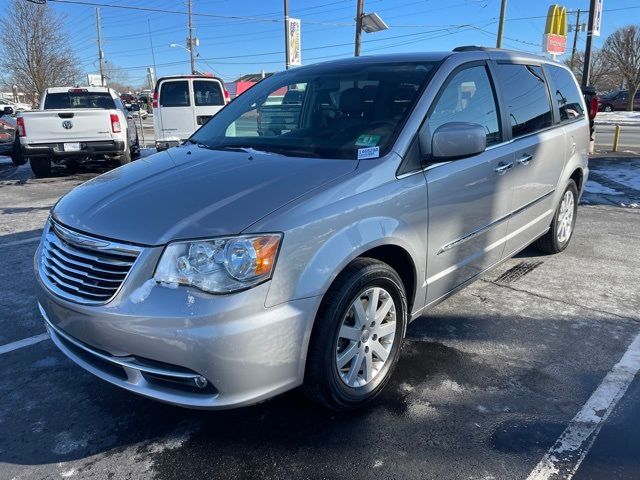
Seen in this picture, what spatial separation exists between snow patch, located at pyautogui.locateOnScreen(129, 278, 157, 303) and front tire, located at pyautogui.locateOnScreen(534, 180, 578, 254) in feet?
13.4

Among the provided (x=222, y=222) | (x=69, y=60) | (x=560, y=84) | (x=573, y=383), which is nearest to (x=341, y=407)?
(x=222, y=222)

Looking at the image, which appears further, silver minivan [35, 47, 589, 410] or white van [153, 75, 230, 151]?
white van [153, 75, 230, 151]

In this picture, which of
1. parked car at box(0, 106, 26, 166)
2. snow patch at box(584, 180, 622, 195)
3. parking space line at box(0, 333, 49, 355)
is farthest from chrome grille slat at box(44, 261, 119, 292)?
parked car at box(0, 106, 26, 166)

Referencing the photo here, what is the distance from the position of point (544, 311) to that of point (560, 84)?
7.28ft

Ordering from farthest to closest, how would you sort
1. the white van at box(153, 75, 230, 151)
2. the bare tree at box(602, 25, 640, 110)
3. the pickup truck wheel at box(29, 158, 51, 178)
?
the bare tree at box(602, 25, 640, 110), the white van at box(153, 75, 230, 151), the pickup truck wheel at box(29, 158, 51, 178)

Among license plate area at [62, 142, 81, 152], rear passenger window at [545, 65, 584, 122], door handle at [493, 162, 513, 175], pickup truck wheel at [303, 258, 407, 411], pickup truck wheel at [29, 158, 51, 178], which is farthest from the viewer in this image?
pickup truck wheel at [29, 158, 51, 178]

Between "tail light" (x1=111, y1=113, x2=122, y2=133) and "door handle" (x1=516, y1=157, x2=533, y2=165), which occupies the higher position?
"tail light" (x1=111, y1=113, x2=122, y2=133)

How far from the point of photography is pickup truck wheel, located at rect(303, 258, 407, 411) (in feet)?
8.23

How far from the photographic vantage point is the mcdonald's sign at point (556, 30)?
1630 cm

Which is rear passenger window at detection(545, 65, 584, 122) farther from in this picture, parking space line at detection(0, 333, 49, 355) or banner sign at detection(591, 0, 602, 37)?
banner sign at detection(591, 0, 602, 37)

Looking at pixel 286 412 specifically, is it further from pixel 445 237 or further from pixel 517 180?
pixel 517 180

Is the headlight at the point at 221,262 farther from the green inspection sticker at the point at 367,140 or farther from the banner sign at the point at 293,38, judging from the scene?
the banner sign at the point at 293,38

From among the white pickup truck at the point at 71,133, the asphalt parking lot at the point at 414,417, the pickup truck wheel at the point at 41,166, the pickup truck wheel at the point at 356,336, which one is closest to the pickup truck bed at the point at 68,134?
the white pickup truck at the point at 71,133

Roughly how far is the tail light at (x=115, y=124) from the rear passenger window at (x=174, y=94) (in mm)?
3986
